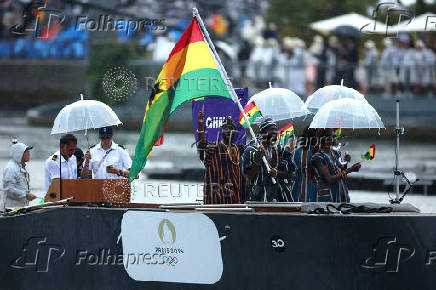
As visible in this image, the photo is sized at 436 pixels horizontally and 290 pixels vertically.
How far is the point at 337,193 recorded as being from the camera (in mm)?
11453

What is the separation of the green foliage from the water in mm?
1552

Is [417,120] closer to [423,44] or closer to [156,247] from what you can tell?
[423,44]

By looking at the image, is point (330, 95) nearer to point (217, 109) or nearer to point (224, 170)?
point (217, 109)

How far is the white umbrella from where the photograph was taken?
12031 millimetres

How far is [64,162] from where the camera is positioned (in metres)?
12.5

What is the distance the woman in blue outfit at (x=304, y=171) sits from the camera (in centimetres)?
1167

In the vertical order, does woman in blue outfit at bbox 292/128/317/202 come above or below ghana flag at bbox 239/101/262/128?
below

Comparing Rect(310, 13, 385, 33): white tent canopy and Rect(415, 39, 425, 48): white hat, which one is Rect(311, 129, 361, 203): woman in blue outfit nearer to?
Rect(310, 13, 385, 33): white tent canopy

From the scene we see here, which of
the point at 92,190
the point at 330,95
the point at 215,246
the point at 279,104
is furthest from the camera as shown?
the point at 279,104

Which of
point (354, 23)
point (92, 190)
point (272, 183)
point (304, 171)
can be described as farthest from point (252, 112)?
point (354, 23)

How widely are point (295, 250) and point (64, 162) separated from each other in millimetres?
3674

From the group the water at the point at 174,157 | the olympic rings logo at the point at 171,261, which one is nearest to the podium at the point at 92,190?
the olympic rings logo at the point at 171,261

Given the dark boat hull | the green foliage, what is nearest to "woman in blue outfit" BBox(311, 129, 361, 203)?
the dark boat hull

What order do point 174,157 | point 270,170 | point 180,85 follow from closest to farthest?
point 270,170 → point 180,85 → point 174,157
